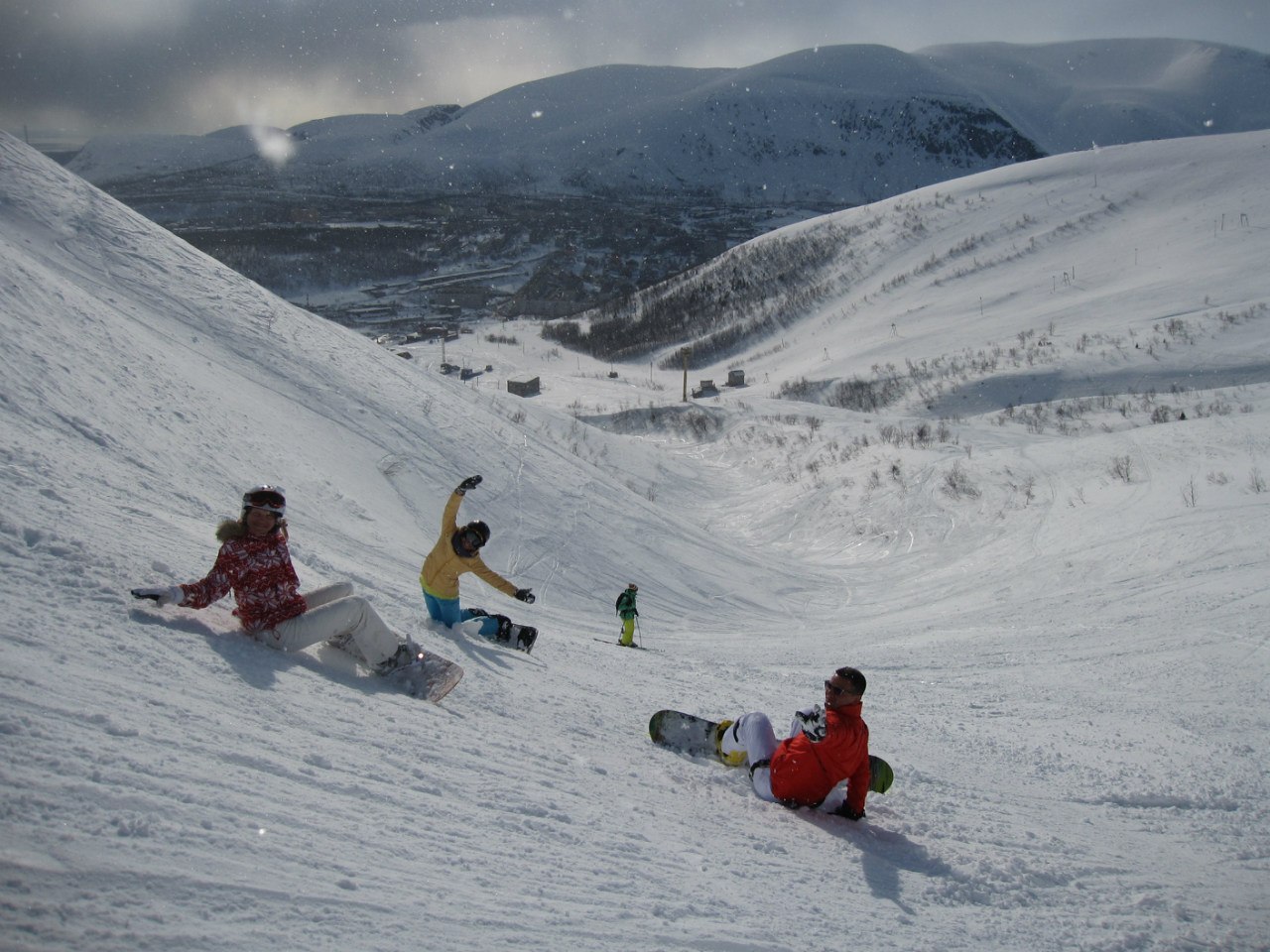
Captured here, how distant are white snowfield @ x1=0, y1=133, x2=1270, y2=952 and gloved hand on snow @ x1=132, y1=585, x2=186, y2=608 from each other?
14 cm

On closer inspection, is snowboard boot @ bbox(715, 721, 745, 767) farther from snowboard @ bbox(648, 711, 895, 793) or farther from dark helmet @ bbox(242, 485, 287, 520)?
dark helmet @ bbox(242, 485, 287, 520)

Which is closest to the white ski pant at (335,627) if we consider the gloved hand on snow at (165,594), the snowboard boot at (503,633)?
the gloved hand on snow at (165,594)

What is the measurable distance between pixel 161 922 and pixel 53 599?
2.18m

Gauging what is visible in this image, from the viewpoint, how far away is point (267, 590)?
4266 mm

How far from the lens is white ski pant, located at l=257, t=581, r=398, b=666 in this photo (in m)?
4.28

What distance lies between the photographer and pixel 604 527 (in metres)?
13.3

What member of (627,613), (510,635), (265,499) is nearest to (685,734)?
(510,635)

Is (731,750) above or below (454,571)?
below

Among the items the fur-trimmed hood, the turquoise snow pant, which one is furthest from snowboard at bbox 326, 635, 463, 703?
the turquoise snow pant

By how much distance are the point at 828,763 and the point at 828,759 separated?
1.0 inches

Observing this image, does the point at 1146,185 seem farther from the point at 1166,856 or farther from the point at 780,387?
the point at 1166,856

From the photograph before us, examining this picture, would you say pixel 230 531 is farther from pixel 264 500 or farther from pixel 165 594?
pixel 165 594

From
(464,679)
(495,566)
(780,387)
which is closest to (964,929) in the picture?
(464,679)

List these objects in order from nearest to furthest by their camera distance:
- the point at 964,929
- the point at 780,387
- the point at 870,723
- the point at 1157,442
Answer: the point at 964,929, the point at 870,723, the point at 1157,442, the point at 780,387
